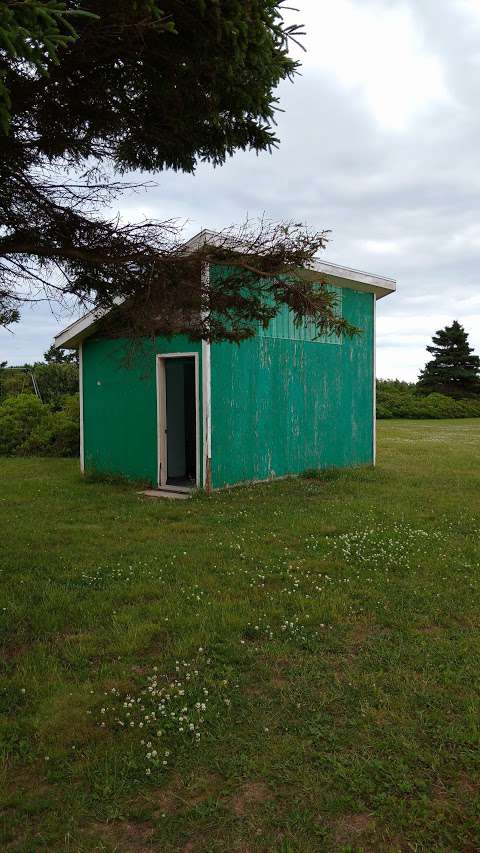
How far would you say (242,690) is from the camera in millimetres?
3904

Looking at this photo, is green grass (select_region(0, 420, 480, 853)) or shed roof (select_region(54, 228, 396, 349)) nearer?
green grass (select_region(0, 420, 480, 853))

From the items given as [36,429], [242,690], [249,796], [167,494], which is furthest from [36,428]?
[249,796]

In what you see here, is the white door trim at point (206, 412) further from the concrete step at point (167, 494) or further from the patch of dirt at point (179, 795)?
the patch of dirt at point (179, 795)

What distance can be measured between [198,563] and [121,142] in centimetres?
413

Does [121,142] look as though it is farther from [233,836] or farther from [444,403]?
[444,403]

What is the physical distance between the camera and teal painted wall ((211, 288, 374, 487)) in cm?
1124

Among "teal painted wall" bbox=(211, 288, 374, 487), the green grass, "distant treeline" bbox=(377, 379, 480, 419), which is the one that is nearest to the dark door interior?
"teal painted wall" bbox=(211, 288, 374, 487)

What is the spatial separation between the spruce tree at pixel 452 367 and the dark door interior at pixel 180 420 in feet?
117

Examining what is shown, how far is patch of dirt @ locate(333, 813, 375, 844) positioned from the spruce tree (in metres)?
46.2

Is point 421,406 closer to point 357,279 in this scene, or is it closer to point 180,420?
point 357,279

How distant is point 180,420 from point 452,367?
38.0 m

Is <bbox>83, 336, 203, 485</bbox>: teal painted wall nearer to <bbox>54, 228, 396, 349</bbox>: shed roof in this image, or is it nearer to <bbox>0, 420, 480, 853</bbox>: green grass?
<bbox>54, 228, 396, 349</bbox>: shed roof

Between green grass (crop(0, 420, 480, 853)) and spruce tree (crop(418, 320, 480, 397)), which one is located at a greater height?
spruce tree (crop(418, 320, 480, 397))

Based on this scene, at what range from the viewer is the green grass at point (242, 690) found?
2.82m
